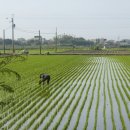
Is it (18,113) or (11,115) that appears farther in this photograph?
(18,113)

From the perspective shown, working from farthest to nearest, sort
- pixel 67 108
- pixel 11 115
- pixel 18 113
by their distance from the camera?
1. pixel 67 108
2. pixel 18 113
3. pixel 11 115

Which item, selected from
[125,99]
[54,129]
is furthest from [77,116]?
[125,99]

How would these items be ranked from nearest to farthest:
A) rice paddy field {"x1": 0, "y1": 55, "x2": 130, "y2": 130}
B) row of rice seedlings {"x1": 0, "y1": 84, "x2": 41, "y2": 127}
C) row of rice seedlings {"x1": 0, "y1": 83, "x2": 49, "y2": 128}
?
rice paddy field {"x1": 0, "y1": 55, "x2": 130, "y2": 130}, row of rice seedlings {"x1": 0, "y1": 83, "x2": 49, "y2": 128}, row of rice seedlings {"x1": 0, "y1": 84, "x2": 41, "y2": 127}

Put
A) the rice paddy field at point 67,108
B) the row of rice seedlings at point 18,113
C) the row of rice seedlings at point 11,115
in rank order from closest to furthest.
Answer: the rice paddy field at point 67,108 < the row of rice seedlings at point 18,113 < the row of rice seedlings at point 11,115

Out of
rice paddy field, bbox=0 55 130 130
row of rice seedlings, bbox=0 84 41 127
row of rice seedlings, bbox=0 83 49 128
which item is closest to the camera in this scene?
rice paddy field, bbox=0 55 130 130

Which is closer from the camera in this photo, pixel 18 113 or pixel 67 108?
pixel 18 113

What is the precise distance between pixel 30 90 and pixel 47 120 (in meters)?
5.15

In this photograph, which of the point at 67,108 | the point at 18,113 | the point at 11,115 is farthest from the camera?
the point at 67,108

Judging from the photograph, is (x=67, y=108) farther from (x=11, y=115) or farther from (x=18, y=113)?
(x=11, y=115)

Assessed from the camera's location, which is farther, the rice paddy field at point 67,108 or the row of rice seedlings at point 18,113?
the row of rice seedlings at point 18,113

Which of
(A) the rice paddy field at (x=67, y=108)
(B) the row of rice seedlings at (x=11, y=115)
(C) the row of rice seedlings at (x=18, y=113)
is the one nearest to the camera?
(A) the rice paddy field at (x=67, y=108)

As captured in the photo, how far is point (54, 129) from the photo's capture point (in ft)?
A: 23.4

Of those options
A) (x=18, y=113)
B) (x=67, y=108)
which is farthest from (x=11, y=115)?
(x=67, y=108)

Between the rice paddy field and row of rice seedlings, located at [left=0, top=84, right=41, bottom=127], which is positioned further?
row of rice seedlings, located at [left=0, top=84, right=41, bottom=127]
